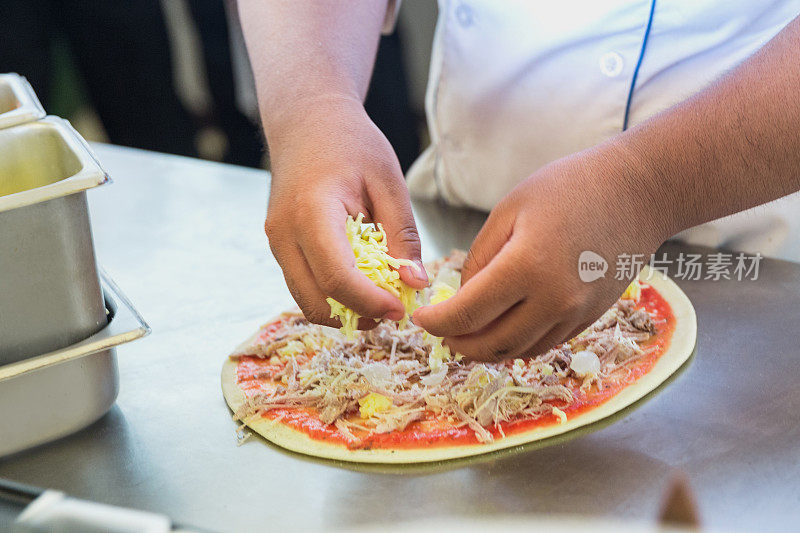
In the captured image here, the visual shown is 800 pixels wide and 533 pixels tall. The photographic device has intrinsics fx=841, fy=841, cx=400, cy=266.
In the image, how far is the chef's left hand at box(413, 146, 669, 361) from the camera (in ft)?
3.47

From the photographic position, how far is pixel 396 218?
1287 millimetres

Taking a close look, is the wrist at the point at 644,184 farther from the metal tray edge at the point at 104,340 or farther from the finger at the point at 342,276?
the metal tray edge at the point at 104,340

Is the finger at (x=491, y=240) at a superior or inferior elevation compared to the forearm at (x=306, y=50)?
inferior

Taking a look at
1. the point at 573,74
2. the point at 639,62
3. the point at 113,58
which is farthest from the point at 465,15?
the point at 113,58

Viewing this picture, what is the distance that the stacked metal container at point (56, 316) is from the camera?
1.08 metres

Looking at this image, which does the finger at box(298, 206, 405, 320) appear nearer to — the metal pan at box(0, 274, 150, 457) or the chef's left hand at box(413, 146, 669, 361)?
the chef's left hand at box(413, 146, 669, 361)

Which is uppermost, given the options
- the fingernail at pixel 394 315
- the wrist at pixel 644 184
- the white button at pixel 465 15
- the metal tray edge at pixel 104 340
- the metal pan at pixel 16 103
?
the white button at pixel 465 15

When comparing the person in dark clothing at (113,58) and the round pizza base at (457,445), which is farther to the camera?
the person in dark clothing at (113,58)

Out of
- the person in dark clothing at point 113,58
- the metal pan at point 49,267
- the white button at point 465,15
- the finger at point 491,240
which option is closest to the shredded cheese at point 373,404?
the finger at point 491,240

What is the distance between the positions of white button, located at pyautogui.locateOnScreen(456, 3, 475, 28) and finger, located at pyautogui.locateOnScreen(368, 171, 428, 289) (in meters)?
0.57

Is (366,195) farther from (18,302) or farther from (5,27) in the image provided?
(5,27)

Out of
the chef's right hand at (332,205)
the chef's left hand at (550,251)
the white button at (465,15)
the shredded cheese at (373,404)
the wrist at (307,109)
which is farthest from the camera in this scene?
the white button at (465,15)

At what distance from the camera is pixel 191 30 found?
15.3 feet

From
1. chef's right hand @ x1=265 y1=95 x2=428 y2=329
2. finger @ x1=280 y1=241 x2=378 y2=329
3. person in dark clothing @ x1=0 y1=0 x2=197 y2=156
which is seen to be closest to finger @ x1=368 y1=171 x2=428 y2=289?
chef's right hand @ x1=265 y1=95 x2=428 y2=329
